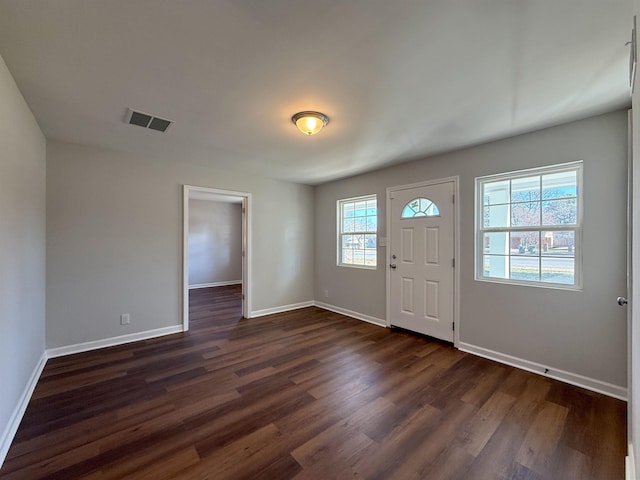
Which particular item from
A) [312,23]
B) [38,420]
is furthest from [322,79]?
[38,420]

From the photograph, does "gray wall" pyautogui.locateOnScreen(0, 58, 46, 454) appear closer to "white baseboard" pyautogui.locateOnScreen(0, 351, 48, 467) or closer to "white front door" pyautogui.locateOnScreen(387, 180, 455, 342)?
"white baseboard" pyautogui.locateOnScreen(0, 351, 48, 467)

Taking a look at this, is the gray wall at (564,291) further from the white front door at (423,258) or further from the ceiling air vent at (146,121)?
the ceiling air vent at (146,121)

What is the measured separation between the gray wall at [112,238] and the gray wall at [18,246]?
0.79 feet

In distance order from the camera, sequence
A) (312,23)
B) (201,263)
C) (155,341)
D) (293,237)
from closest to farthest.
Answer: (312,23) < (155,341) < (293,237) < (201,263)

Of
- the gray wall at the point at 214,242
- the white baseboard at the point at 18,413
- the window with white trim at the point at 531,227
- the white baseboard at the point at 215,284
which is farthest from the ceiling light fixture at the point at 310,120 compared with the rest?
the white baseboard at the point at 215,284

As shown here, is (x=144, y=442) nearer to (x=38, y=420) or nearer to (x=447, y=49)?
(x=38, y=420)

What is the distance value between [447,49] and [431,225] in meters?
2.28

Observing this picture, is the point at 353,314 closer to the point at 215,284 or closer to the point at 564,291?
the point at 564,291

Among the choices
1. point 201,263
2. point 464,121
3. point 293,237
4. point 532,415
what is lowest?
point 532,415

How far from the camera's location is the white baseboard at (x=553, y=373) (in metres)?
2.27

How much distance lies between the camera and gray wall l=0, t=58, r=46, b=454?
1.71 meters

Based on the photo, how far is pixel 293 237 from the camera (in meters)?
5.12

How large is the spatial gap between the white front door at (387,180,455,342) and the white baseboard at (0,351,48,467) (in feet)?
12.4

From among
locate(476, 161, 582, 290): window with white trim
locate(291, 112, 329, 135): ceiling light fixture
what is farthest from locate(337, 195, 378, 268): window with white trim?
locate(291, 112, 329, 135): ceiling light fixture
